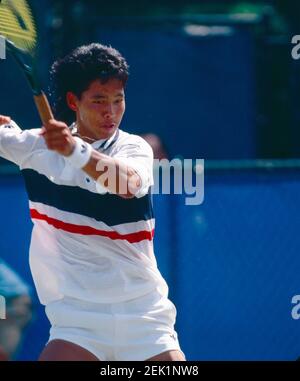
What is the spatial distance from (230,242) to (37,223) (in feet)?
4.51

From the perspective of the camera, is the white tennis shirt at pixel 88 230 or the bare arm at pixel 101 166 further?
the white tennis shirt at pixel 88 230

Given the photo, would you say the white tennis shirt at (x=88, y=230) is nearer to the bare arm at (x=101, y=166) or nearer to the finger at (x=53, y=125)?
the bare arm at (x=101, y=166)

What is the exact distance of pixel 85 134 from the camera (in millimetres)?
4414

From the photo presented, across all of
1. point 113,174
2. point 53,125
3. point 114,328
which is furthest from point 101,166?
point 114,328

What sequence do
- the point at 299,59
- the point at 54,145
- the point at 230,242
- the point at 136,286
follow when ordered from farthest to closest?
the point at 299,59, the point at 230,242, the point at 136,286, the point at 54,145

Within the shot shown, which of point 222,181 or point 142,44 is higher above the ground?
point 142,44

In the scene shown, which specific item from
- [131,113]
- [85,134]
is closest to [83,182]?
[85,134]

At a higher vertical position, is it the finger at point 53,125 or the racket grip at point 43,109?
the racket grip at point 43,109

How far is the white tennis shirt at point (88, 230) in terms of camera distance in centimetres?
420

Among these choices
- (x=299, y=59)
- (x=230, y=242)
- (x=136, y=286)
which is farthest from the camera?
(x=299, y=59)

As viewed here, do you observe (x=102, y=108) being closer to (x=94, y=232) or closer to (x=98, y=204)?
(x=98, y=204)

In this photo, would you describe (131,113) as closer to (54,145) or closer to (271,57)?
(271,57)

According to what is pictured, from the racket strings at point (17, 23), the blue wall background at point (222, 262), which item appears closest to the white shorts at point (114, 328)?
the racket strings at point (17, 23)

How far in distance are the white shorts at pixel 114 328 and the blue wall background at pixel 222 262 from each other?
4.02 feet
